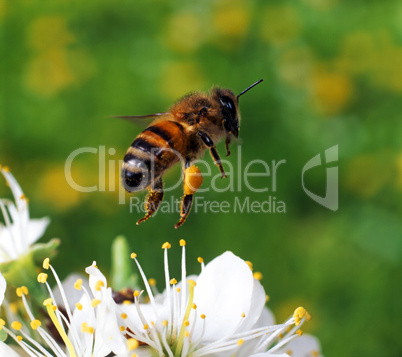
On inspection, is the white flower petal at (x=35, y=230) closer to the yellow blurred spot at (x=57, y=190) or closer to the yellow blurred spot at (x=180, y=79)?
the yellow blurred spot at (x=57, y=190)

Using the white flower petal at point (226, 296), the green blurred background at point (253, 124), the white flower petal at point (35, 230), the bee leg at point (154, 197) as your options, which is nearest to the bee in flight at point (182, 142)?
the bee leg at point (154, 197)

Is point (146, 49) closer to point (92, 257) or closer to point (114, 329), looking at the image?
point (92, 257)

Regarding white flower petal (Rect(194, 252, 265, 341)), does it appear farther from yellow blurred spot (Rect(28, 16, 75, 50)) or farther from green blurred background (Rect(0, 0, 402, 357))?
yellow blurred spot (Rect(28, 16, 75, 50))

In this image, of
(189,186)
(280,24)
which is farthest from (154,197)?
(280,24)

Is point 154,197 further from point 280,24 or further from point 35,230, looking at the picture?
point 280,24

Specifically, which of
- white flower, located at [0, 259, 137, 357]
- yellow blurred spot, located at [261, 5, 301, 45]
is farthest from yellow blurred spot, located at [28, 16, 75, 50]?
white flower, located at [0, 259, 137, 357]

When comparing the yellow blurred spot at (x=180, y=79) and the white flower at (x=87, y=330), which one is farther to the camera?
the yellow blurred spot at (x=180, y=79)

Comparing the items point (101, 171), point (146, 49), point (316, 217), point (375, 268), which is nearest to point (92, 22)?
point (146, 49)
